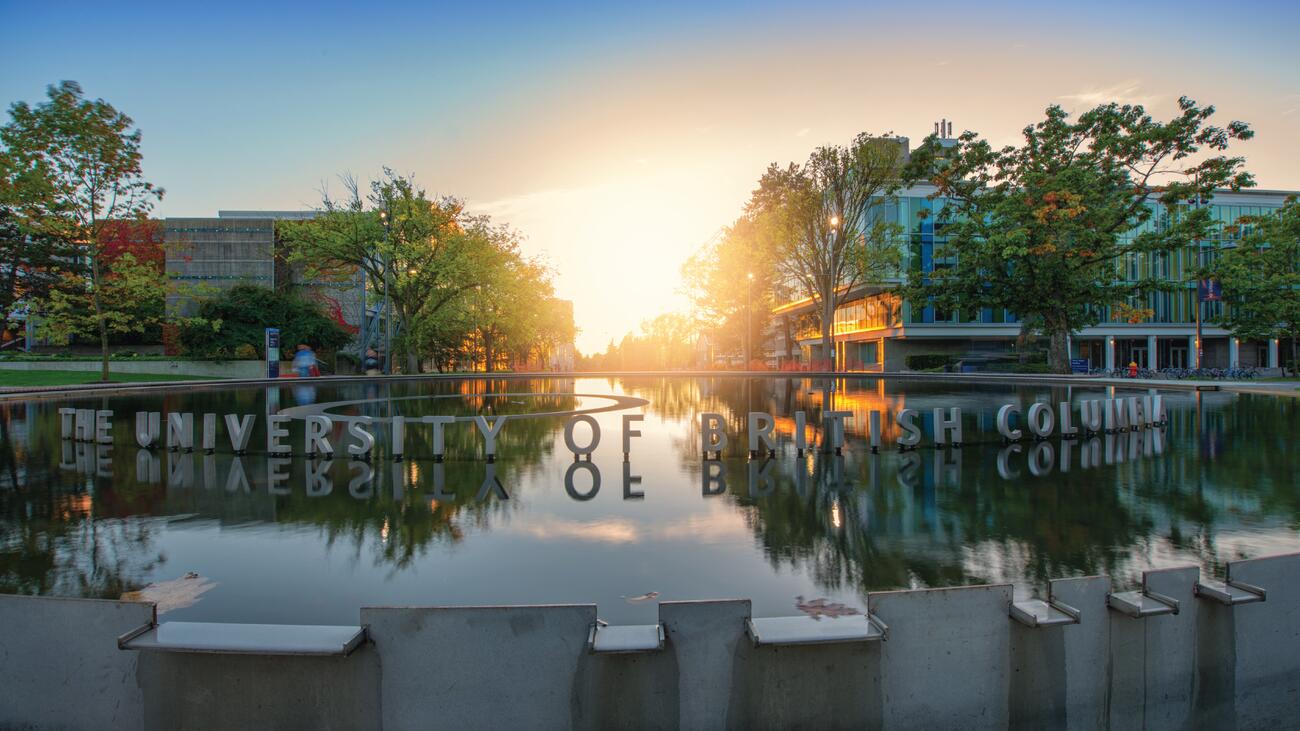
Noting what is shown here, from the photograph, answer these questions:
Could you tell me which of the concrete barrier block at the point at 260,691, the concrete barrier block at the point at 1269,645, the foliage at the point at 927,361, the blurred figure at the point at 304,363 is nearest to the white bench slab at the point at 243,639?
the concrete barrier block at the point at 260,691

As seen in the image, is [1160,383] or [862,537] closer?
[862,537]

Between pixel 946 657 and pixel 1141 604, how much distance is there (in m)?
1.18

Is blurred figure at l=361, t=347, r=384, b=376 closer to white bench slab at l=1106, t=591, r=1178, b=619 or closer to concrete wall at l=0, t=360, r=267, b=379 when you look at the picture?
concrete wall at l=0, t=360, r=267, b=379

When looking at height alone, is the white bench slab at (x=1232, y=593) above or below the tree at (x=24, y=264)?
below

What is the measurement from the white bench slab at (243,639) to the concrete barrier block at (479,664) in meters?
0.15

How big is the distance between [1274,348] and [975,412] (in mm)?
58696

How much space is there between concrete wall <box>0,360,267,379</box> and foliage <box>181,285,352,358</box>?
34.6 inches

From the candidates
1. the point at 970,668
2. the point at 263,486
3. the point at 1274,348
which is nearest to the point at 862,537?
the point at 970,668

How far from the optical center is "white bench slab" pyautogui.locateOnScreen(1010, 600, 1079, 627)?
3404 mm

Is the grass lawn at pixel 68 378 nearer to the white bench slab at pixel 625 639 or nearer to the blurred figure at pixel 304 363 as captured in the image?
the blurred figure at pixel 304 363

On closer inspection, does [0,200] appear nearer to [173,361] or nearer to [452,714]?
[173,361]

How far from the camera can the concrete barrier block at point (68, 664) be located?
10.6 ft

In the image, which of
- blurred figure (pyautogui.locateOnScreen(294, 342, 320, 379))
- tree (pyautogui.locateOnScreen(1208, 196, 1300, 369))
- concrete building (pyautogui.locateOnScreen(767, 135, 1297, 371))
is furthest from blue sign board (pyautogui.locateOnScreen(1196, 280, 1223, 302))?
blurred figure (pyautogui.locateOnScreen(294, 342, 320, 379))

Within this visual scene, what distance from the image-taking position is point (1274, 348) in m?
56.8
